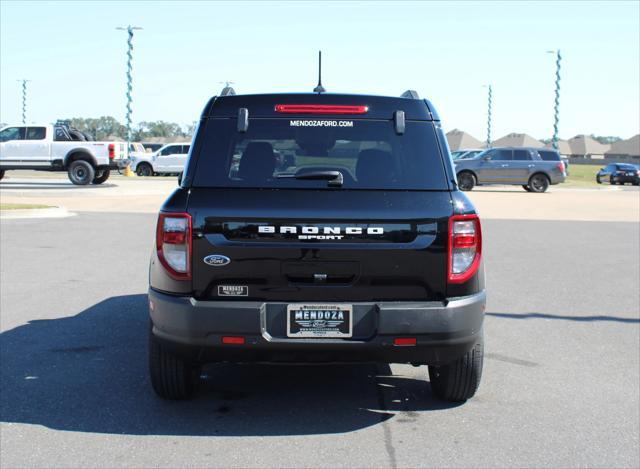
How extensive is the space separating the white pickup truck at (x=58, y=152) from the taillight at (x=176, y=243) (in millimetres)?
24544

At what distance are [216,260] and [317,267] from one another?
550 mm

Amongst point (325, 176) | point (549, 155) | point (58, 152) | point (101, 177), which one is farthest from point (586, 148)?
point (325, 176)

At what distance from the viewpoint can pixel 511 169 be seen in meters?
34.6

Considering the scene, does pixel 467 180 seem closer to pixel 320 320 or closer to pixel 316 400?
pixel 316 400

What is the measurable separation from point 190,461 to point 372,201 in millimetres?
1662

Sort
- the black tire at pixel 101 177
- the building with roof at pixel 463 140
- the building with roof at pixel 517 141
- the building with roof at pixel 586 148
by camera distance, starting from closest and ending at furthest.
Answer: the black tire at pixel 101 177 < the building with roof at pixel 463 140 < the building with roof at pixel 517 141 < the building with roof at pixel 586 148

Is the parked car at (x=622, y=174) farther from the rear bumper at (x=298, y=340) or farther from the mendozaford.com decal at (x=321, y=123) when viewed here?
the rear bumper at (x=298, y=340)

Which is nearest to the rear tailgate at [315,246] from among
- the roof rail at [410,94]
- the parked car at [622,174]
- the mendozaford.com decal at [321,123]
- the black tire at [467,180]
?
the mendozaford.com decal at [321,123]

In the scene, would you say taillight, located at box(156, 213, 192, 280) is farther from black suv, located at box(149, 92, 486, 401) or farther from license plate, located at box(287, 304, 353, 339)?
license plate, located at box(287, 304, 353, 339)

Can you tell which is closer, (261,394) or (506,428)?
(506,428)

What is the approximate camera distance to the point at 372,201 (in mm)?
4465

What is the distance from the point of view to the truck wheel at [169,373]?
492 centimetres

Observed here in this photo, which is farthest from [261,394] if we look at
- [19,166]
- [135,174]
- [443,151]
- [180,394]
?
[135,174]

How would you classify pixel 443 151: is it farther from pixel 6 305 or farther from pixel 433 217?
pixel 6 305
